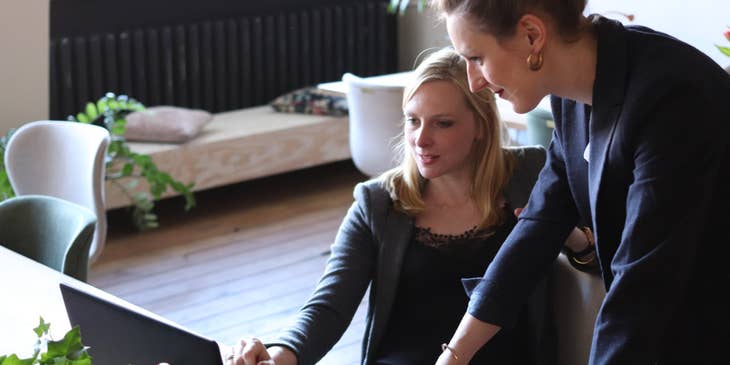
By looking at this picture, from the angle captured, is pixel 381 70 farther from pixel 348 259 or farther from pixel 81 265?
pixel 348 259

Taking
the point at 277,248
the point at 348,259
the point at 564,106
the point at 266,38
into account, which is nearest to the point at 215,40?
the point at 266,38

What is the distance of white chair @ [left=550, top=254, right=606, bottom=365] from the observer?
1811 mm

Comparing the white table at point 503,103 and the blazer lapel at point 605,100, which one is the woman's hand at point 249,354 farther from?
the white table at point 503,103

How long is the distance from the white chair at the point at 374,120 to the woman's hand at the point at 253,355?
7.84 feet

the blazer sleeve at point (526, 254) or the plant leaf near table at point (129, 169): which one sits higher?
the blazer sleeve at point (526, 254)

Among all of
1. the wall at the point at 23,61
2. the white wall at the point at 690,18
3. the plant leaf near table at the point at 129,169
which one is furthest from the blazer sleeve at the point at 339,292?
the wall at the point at 23,61

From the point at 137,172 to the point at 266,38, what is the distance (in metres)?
1.31

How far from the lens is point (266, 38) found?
5.74 m

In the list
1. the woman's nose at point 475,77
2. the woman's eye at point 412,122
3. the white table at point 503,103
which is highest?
the woman's nose at point 475,77

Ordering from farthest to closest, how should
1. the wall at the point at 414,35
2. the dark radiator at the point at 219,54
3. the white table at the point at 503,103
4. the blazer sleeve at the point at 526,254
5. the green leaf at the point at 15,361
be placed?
the wall at the point at 414,35 < the dark radiator at the point at 219,54 < the white table at the point at 503,103 < the blazer sleeve at the point at 526,254 < the green leaf at the point at 15,361

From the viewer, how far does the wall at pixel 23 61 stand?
4.24 m

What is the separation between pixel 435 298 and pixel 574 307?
0.94ft

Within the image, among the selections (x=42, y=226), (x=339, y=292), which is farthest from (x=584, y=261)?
(x=42, y=226)

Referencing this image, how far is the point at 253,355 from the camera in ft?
5.49
